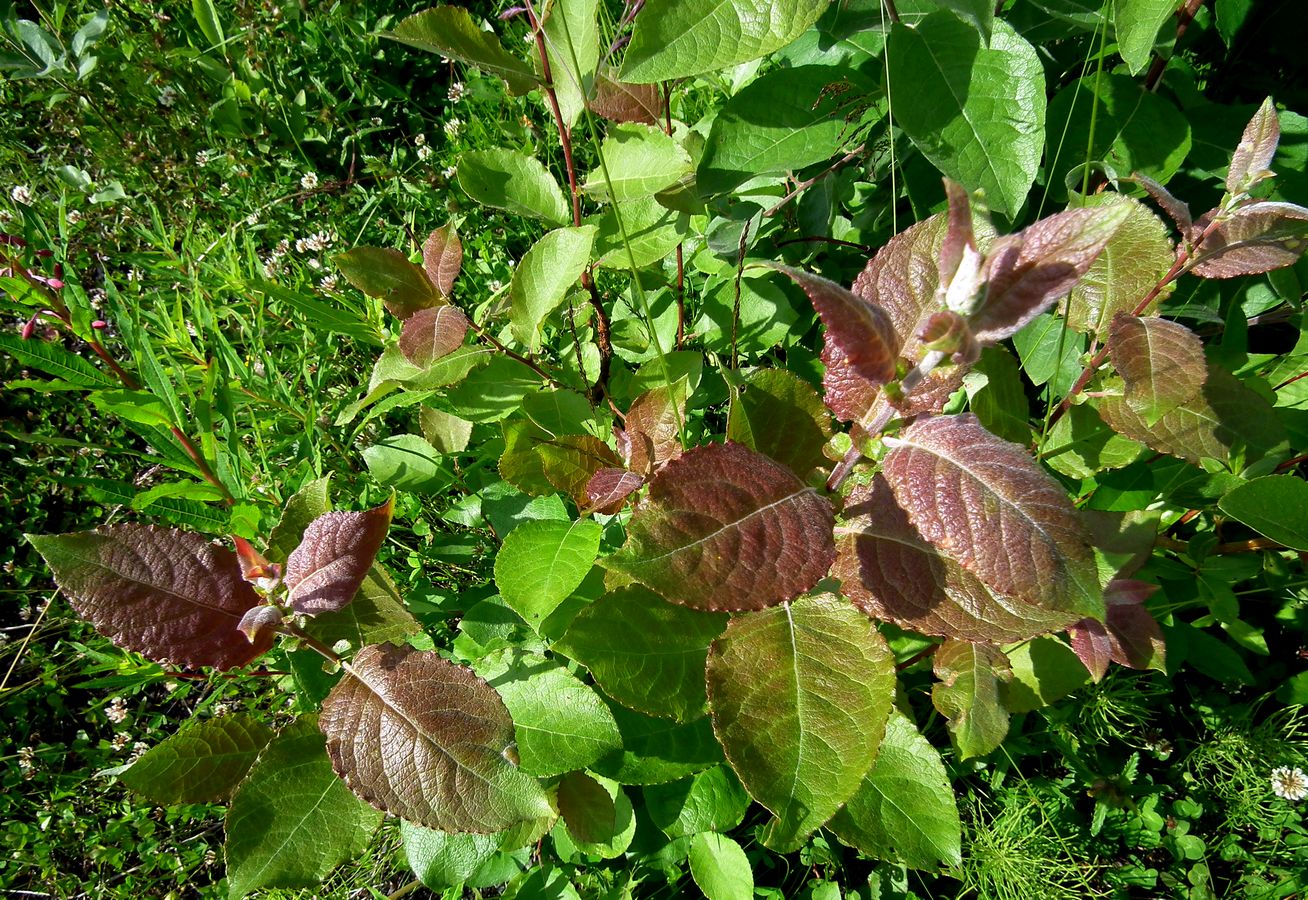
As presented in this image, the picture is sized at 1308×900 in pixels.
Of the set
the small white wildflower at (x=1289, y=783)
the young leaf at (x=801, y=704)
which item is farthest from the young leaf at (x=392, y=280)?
the small white wildflower at (x=1289, y=783)

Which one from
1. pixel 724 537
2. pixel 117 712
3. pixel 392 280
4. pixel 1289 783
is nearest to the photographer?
pixel 724 537

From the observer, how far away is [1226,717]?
59.8 inches

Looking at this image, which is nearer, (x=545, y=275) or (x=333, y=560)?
(x=333, y=560)

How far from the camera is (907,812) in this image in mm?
1062

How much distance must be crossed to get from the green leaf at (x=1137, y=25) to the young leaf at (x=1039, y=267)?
48 centimetres

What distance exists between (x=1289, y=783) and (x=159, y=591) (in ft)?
6.28

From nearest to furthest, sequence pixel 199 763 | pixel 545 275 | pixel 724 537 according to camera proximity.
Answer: pixel 724 537
pixel 199 763
pixel 545 275

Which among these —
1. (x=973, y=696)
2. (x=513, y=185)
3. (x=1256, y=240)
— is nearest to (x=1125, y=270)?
(x=1256, y=240)

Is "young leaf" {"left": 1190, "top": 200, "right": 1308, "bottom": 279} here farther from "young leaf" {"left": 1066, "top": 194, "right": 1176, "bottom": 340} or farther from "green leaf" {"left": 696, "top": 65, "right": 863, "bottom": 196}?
"green leaf" {"left": 696, "top": 65, "right": 863, "bottom": 196}

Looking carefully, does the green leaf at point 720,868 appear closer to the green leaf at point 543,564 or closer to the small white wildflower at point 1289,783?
the green leaf at point 543,564

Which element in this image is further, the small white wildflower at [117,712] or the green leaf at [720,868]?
the small white wildflower at [117,712]

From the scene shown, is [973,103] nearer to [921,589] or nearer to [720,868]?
[921,589]

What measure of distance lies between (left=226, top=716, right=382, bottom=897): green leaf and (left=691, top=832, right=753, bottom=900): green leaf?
0.61 m

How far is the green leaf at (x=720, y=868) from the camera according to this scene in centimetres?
128
